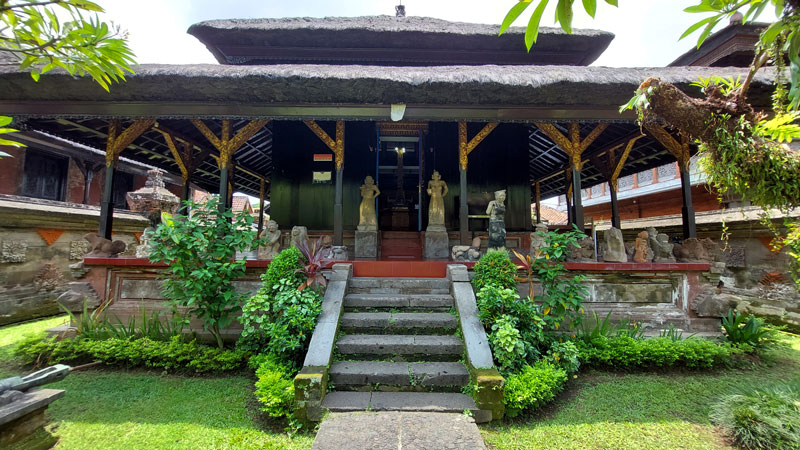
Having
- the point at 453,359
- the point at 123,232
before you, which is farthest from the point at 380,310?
the point at 123,232

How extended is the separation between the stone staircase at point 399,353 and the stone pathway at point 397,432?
120 millimetres

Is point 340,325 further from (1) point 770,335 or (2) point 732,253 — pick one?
(2) point 732,253

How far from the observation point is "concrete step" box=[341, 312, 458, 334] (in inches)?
166

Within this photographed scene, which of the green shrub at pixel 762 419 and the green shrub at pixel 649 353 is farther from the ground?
the green shrub at pixel 649 353

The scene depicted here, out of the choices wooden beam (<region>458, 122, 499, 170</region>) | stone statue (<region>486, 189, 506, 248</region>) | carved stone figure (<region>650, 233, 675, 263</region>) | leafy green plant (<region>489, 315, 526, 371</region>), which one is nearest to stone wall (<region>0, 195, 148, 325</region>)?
wooden beam (<region>458, 122, 499, 170</region>)

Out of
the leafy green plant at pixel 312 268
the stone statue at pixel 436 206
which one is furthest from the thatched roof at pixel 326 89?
the leafy green plant at pixel 312 268

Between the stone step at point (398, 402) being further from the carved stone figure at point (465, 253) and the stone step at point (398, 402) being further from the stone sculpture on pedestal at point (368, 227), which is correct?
the stone sculpture on pedestal at point (368, 227)

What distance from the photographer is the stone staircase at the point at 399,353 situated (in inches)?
130

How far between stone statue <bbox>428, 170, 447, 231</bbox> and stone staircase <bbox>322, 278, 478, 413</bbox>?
2.56m

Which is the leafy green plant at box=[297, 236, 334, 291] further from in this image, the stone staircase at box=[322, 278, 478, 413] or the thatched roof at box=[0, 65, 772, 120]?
the thatched roof at box=[0, 65, 772, 120]

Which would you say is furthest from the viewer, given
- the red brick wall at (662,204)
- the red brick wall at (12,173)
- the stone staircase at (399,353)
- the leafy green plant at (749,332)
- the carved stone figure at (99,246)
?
the red brick wall at (662,204)

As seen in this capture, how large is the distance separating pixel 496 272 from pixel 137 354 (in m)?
4.94

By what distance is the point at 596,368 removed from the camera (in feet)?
14.4

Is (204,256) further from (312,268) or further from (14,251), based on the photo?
(14,251)
